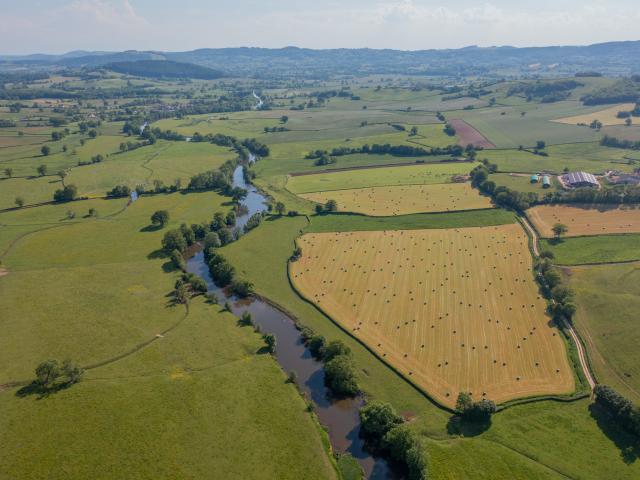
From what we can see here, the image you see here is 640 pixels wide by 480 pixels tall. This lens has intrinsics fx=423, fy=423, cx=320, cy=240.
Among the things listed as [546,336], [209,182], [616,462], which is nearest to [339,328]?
[546,336]

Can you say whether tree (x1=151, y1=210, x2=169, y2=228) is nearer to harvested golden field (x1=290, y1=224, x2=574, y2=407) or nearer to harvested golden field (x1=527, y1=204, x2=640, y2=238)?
harvested golden field (x1=290, y1=224, x2=574, y2=407)

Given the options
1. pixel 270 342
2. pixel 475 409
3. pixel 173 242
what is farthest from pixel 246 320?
pixel 475 409

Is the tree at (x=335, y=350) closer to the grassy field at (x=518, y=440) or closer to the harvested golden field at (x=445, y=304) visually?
the grassy field at (x=518, y=440)

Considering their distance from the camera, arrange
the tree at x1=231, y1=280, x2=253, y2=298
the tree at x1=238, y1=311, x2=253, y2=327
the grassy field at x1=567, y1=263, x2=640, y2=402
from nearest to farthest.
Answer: the grassy field at x1=567, y1=263, x2=640, y2=402
the tree at x1=238, y1=311, x2=253, y2=327
the tree at x1=231, y1=280, x2=253, y2=298

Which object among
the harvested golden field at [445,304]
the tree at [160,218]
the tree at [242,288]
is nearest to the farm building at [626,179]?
the harvested golden field at [445,304]

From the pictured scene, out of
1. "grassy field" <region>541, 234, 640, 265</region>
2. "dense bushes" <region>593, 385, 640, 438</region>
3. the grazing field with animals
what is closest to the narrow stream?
the grazing field with animals

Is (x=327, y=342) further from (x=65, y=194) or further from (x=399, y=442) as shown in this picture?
(x=65, y=194)
